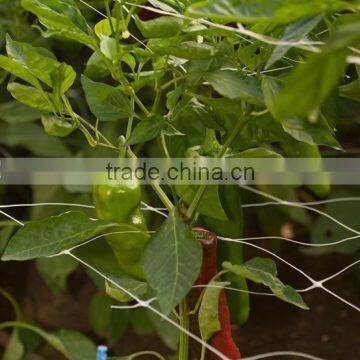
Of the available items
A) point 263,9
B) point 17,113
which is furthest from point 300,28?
point 17,113

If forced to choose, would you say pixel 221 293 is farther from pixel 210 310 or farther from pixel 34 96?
pixel 34 96

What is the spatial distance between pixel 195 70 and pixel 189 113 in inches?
3.5

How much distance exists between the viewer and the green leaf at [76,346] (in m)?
1.22

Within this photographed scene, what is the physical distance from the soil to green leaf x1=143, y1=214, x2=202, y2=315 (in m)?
A: 1.07

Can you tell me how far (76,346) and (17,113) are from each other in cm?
38

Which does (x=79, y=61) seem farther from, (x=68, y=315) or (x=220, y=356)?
(x=220, y=356)

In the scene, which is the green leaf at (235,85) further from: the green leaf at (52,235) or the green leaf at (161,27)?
the green leaf at (52,235)

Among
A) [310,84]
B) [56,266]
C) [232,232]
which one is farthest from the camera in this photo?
[56,266]

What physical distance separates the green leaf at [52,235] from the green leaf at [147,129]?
0.24 ft

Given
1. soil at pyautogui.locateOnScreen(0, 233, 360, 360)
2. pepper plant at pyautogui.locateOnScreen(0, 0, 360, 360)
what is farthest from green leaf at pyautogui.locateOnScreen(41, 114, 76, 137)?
soil at pyautogui.locateOnScreen(0, 233, 360, 360)

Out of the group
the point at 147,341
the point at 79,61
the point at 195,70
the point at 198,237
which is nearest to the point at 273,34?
the point at 195,70

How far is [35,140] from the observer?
1334 mm

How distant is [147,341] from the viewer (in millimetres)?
1743

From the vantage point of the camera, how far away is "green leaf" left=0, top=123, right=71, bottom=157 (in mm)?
1328
